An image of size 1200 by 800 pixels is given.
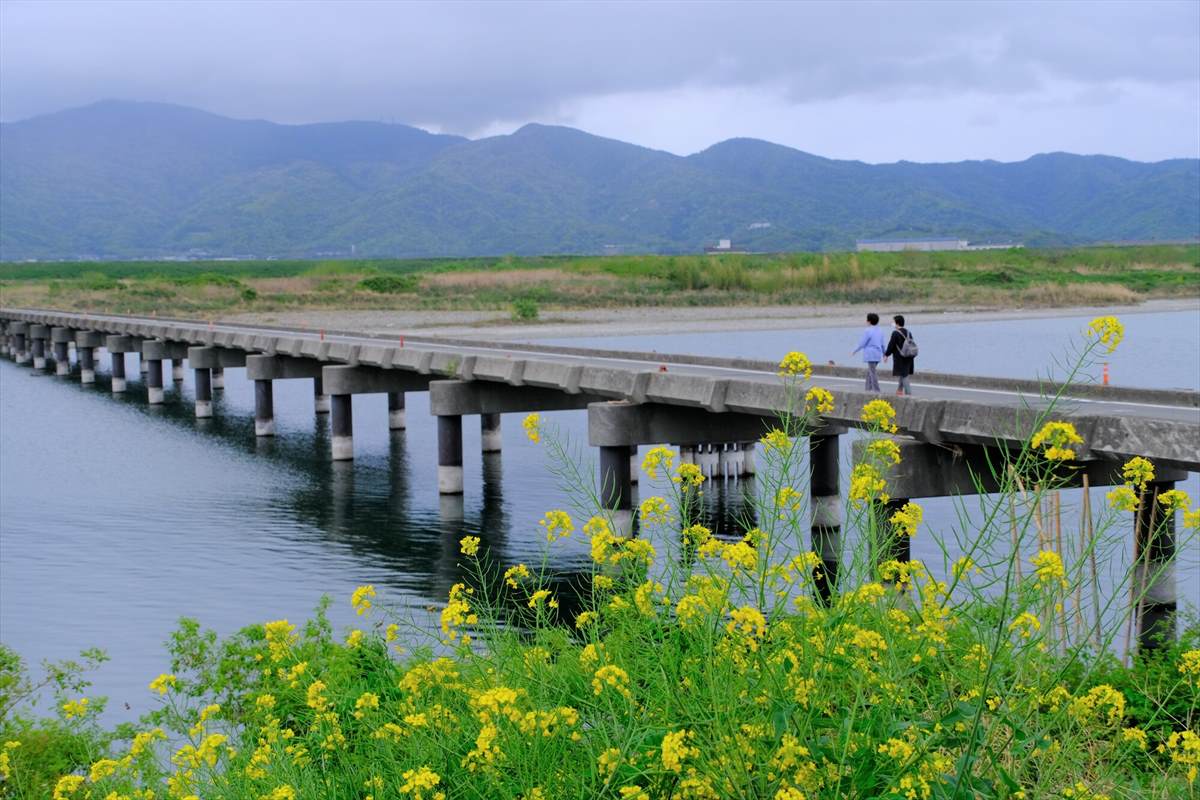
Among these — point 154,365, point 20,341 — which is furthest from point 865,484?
point 20,341

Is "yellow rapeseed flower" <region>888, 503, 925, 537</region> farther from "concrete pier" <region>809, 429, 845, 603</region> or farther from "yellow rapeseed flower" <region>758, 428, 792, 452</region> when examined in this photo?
"concrete pier" <region>809, 429, 845, 603</region>

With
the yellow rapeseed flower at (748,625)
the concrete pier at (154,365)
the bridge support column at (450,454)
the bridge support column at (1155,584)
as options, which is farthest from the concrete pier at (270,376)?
the yellow rapeseed flower at (748,625)

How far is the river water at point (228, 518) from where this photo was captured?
18891 mm

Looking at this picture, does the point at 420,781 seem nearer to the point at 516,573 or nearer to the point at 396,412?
the point at 516,573

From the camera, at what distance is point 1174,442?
43.4ft

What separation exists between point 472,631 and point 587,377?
28.9 ft

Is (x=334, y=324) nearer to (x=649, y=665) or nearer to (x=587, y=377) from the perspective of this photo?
(x=587, y=377)

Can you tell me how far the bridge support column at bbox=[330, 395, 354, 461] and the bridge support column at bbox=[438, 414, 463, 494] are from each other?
571 centimetres

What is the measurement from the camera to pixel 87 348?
56.9 meters

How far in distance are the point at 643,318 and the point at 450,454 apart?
178 feet

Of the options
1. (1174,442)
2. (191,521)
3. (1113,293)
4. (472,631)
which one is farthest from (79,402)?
(1113,293)

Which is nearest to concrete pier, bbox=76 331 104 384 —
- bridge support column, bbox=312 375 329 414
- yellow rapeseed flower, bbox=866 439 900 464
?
bridge support column, bbox=312 375 329 414

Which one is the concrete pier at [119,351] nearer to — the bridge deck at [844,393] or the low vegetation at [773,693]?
the bridge deck at [844,393]

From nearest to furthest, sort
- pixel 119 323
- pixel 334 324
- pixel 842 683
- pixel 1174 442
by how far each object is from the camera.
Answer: pixel 842 683 < pixel 1174 442 < pixel 119 323 < pixel 334 324
